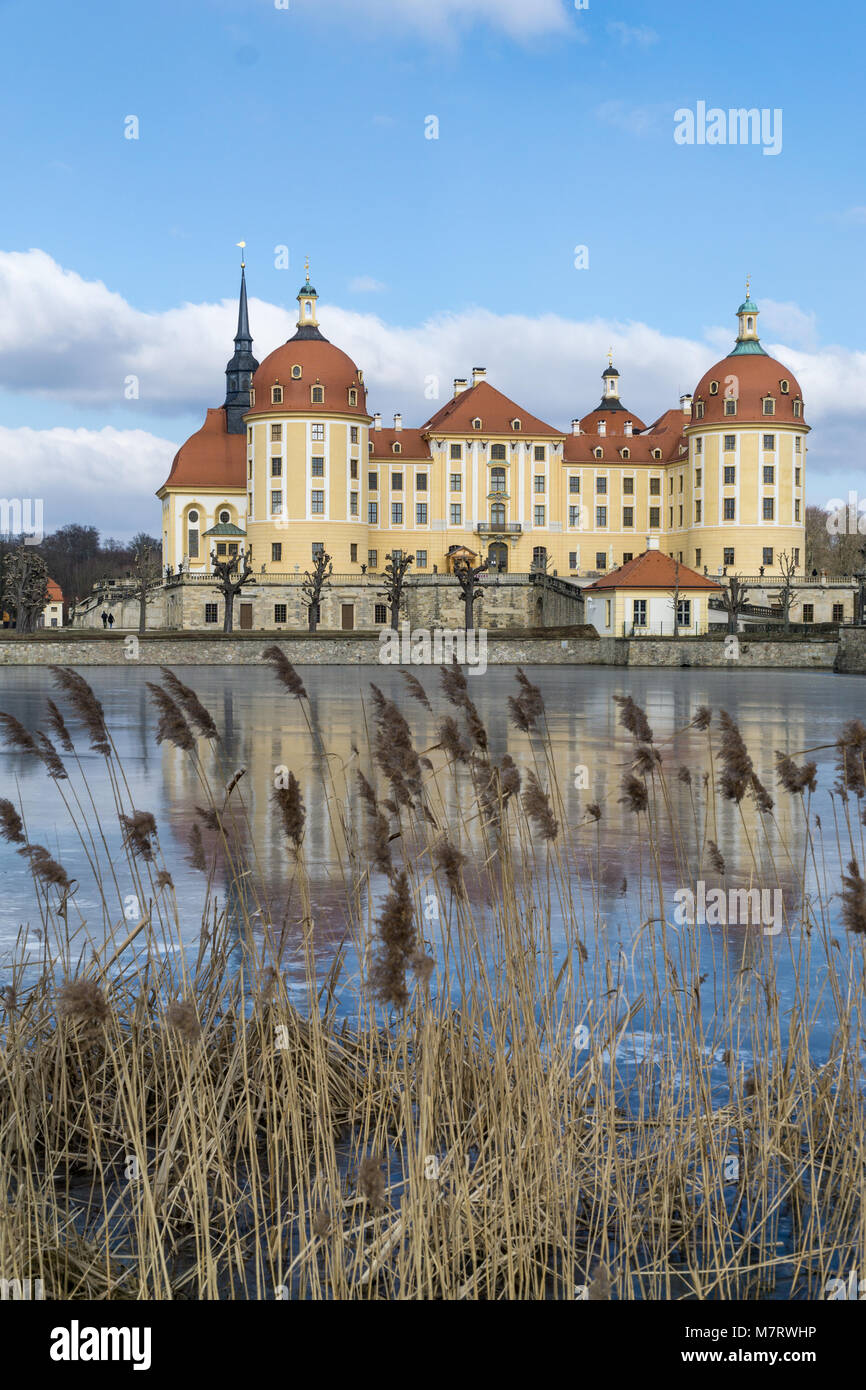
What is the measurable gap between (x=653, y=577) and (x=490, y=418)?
27733 millimetres

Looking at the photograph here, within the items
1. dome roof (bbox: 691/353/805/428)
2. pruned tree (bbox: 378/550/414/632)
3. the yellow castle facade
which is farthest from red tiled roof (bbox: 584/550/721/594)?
dome roof (bbox: 691/353/805/428)

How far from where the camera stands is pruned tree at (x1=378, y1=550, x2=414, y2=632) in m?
82.5

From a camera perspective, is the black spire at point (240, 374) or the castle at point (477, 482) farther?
the black spire at point (240, 374)

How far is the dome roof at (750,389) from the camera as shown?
3629 inches

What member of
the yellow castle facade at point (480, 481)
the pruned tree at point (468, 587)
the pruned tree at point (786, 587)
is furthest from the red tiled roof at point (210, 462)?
the pruned tree at point (786, 587)

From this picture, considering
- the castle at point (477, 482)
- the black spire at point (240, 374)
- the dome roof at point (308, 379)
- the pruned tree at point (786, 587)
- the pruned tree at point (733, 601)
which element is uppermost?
the black spire at point (240, 374)

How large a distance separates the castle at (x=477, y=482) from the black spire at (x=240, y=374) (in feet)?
8.56

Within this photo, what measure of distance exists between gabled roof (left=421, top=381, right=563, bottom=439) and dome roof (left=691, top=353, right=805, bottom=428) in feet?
35.6

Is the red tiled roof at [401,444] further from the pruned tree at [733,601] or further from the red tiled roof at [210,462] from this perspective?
the pruned tree at [733,601]

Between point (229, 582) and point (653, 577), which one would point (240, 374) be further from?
point (653, 577)

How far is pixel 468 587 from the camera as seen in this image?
82.2m

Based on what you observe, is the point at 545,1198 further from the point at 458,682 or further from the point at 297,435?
the point at 297,435

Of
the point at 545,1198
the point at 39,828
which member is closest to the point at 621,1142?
the point at 545,1198

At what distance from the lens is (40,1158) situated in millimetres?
4324
